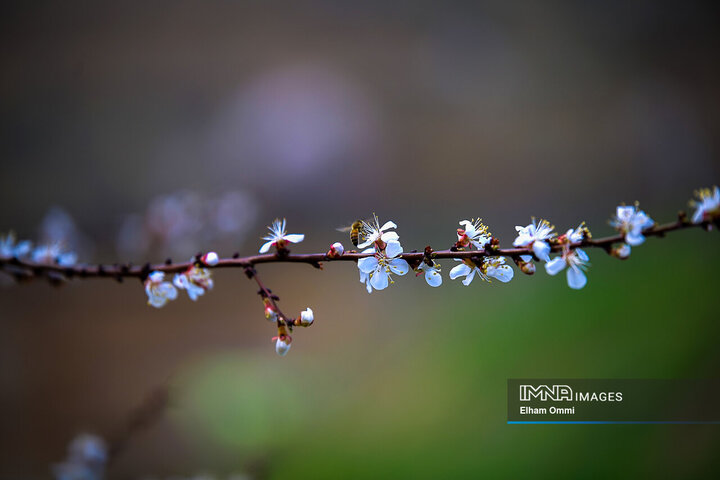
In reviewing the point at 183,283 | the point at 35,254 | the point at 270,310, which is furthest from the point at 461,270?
the point at 35,254

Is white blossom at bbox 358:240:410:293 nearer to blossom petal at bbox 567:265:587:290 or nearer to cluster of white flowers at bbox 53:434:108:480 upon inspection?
blossom petal at bbox 567:265:587:290

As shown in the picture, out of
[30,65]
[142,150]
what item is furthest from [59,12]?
[142,150]

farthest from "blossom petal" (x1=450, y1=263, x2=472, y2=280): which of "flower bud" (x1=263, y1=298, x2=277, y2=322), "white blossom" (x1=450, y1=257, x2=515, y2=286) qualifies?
"flower bud" (x1=263, y1=298, x2=277, y2=322)

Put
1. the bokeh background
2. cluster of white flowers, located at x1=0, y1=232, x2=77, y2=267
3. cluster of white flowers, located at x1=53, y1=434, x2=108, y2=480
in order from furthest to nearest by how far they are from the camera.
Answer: the bokeh background, cluster of white flowers, located at x1=53, y1=434, x2=108, y2=480, cluster of white flowers, located at x1=0, y1=232, x2=77, y2=267

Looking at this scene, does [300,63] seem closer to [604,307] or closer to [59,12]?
[59,12]

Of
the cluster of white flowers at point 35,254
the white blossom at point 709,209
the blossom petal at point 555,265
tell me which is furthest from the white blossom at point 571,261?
the cluster of white flowers at point 35,254

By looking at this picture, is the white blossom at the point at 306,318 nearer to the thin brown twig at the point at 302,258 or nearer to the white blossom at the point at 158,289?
the thin brown twig at the point at 302,258
